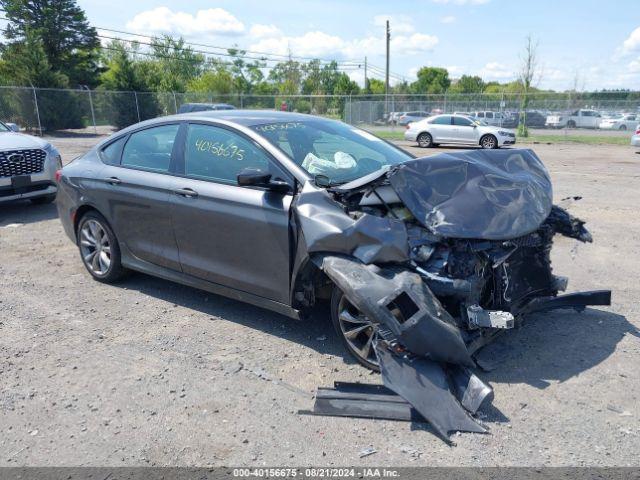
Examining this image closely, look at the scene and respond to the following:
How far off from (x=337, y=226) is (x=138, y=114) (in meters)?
32.2

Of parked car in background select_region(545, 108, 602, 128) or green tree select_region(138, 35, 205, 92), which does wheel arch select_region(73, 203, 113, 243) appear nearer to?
parked car in background select_region(545, 108, 602, 128)

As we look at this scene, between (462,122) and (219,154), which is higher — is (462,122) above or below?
below

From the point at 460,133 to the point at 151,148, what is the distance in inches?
795

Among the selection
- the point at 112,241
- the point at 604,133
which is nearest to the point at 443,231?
the point at 112,241

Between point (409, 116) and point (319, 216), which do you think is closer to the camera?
point (319, 216)

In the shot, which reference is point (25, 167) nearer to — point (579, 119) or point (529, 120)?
point (529, 120)

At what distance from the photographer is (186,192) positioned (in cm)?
459

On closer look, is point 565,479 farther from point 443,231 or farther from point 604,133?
point 604,133

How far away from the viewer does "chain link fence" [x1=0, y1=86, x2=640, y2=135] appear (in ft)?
96.4

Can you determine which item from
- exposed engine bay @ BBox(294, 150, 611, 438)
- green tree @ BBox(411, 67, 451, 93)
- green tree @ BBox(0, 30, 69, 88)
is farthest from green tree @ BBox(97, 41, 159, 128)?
green tree @ BBox(411, 67, 451, 93)

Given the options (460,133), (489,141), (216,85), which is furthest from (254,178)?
(216,85)

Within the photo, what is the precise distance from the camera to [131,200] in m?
5.06

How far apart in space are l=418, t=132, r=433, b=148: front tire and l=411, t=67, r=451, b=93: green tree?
241 feet

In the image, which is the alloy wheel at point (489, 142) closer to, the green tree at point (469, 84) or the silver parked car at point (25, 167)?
the silver parked car at point (25, 167)
